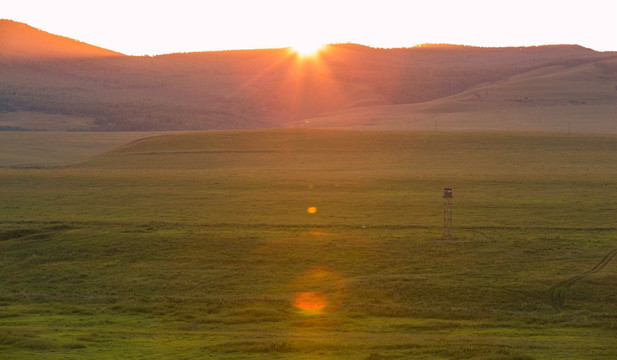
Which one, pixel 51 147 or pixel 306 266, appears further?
pixel 51 147

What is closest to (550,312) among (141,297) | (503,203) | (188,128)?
(141,297)

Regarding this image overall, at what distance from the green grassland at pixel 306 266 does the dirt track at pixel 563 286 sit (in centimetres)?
12

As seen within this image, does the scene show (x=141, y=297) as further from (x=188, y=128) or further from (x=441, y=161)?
(x=188, y=128)

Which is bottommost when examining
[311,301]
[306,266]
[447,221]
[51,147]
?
[311,301]

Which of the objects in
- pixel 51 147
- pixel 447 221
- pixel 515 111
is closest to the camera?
pixel 447 221

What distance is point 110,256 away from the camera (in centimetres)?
3981

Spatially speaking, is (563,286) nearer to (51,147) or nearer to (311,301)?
A: (311,301)

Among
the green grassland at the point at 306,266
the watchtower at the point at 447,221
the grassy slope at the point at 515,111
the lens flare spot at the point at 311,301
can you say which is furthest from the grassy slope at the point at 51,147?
the lens flare spot at the point at 311,301

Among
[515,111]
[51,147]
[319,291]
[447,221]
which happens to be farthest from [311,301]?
[515,111]

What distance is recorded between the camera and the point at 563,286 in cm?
3297

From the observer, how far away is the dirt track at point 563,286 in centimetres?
3125

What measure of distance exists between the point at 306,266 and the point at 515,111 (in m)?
127

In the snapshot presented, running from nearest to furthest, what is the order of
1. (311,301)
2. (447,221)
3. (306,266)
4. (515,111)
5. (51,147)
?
1. (311,301)
2. (306,266)
3. (447,221)
4. (51,147)
5. (515,111)

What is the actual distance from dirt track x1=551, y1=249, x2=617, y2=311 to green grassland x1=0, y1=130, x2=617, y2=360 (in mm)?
120
